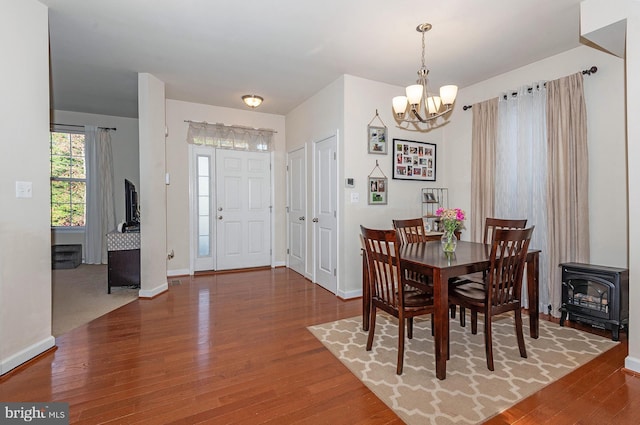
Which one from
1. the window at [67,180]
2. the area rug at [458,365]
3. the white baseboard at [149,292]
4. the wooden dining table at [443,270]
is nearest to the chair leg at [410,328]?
the area rug at [458,365]

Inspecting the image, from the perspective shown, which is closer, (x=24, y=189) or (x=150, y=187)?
(x=24, y=189)

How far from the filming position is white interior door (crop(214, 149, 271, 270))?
5.15 meters

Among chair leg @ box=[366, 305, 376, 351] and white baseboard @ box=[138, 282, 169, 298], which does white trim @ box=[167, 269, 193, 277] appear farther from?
chair leg @ box=[366, 305, 376, 351]

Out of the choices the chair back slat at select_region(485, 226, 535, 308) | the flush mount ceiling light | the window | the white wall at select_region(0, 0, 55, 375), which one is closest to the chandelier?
the chair back slat at select_region(485, 226, 535, 308)

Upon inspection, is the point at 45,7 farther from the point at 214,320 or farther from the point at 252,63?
the point at 214,320

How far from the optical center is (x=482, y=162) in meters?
3.90

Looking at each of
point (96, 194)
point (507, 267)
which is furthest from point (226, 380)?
point (96, 194)

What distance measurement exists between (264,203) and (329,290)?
211 cm

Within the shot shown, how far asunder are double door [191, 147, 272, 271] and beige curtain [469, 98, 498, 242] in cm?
325

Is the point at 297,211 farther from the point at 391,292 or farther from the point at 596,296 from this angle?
the point at 596,296

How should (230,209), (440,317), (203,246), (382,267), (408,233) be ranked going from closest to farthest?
(440,317) → (382,267) → (408,233) → (203,246) → (230,209)

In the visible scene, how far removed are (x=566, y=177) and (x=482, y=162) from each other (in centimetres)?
94

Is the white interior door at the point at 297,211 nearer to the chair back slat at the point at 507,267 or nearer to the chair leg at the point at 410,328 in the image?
Result: the chair leg at the point at 410,328

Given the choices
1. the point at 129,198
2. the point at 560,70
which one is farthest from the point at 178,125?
the point at 560,70
